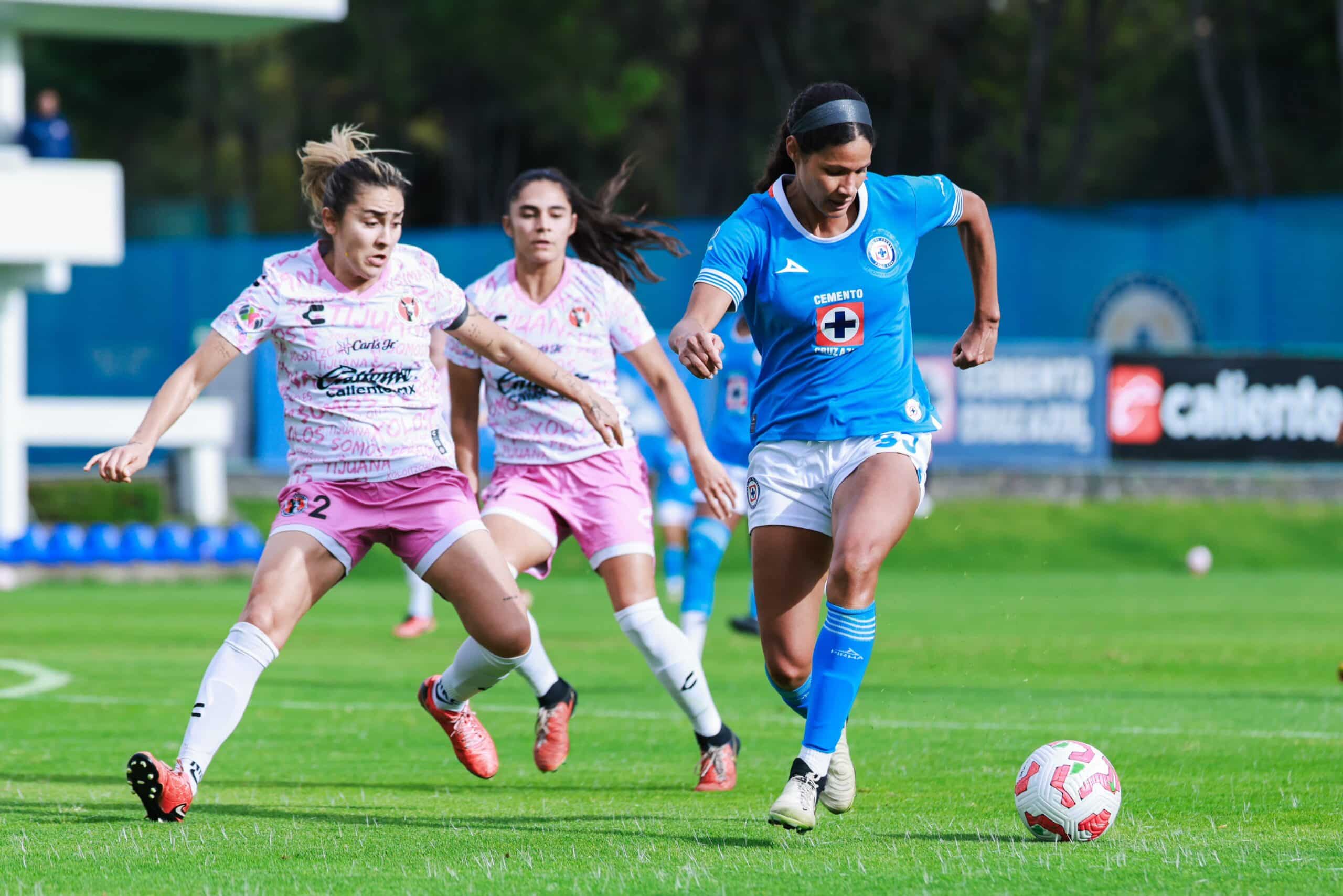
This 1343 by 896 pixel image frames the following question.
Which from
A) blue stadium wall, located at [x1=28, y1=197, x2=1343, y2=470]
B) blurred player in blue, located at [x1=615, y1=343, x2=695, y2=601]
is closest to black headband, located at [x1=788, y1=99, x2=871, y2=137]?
blurred player in blue, located at [x1=615, y1=343, x2=695, y2=601]

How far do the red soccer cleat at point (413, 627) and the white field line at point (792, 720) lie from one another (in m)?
3.83

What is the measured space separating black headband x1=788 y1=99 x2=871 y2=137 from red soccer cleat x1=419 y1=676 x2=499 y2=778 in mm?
2467

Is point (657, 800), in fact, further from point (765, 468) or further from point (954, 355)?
point (954, 355)

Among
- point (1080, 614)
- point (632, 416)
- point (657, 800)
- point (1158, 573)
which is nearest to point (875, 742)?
point (657, 800)

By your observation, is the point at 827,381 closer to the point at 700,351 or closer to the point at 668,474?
the point at 700,351

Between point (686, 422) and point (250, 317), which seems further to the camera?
point (686, 422)

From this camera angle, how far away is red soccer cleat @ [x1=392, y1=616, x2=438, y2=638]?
1451 cm

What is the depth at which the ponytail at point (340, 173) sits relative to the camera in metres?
6.54

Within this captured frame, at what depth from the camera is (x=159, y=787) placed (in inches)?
241

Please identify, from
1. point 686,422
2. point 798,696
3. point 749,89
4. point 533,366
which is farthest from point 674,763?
point 749,89

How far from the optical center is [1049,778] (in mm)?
5949

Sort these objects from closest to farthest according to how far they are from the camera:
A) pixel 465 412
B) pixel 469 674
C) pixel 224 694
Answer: pixel 224 694
pixel 469 674
pixel 465 412

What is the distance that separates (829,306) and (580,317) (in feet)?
6.10

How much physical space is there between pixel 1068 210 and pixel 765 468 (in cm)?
2131
